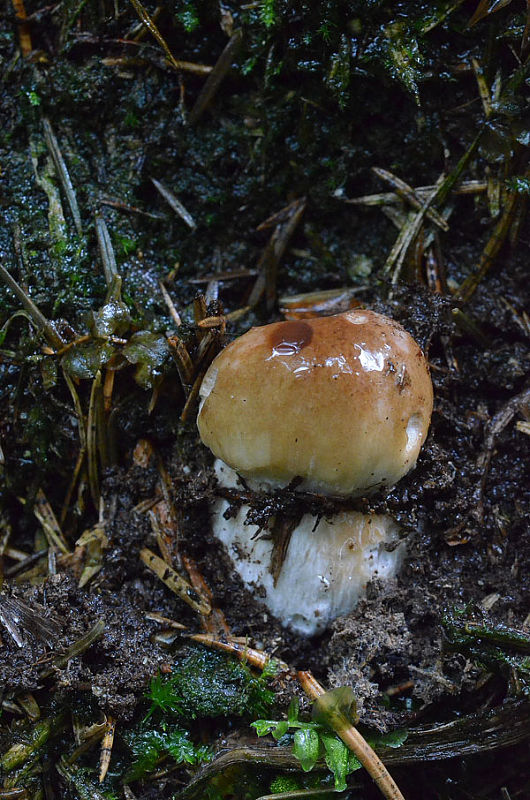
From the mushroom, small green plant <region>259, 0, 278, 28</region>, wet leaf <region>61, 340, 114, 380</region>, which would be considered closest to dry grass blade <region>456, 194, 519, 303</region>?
the mushroom

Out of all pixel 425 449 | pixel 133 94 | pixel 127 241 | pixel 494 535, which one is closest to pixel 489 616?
pixel 494 535

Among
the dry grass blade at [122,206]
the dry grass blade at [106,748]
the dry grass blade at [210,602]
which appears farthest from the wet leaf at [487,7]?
the dry grass blade at [106,748]

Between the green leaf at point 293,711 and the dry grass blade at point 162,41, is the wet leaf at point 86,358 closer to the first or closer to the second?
the dry grass blade at point 162,41

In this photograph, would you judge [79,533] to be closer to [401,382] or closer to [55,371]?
[55,371]

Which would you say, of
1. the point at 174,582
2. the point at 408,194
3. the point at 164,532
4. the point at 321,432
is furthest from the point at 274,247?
the point at 174,582

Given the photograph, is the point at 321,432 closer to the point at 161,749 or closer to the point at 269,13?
the point at 161,749

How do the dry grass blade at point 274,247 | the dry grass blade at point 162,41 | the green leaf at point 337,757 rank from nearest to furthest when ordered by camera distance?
the green leaf at point 337,757 < the dry grass blade at point 162,41 < the dry grass blade at point 274,247
